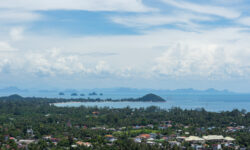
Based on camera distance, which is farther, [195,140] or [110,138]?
[110,138]

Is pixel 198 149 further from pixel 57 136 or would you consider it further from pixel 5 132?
pixel 5 132

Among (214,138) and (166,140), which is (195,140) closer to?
(214,138)

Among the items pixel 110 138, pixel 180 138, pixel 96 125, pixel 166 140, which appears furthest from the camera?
pixel 96 125

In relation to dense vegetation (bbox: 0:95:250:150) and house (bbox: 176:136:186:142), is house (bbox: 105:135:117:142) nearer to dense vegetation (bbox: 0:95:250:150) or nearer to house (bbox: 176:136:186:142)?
dense vegetation (bbox: 0:95:250:150)

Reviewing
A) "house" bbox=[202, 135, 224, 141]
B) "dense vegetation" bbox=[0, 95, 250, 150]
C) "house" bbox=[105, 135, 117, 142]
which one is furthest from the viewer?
"house" bbox=[202, 135, 224, 141]

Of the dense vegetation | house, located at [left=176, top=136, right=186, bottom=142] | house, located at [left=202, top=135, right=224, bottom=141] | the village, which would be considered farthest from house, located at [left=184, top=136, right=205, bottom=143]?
the dense vegetation

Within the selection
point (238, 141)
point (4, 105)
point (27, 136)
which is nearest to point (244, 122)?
point (238, 141)

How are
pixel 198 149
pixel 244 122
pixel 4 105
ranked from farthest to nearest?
pixel 4 105 < pixel 244 122 < pixel 198 149

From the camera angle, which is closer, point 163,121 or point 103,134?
point 103,134

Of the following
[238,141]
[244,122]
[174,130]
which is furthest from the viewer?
[244,122]

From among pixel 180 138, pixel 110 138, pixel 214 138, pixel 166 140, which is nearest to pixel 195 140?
pixel 180 138
